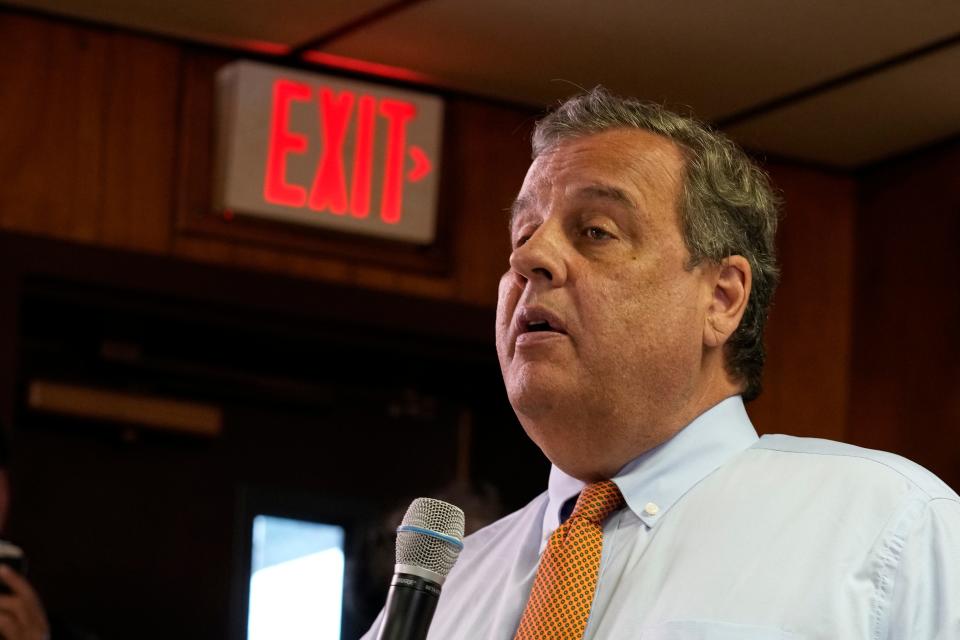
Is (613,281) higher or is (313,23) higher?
(313,23)

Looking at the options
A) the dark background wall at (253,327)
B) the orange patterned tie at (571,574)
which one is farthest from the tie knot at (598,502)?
the dark background wall at (253,327)

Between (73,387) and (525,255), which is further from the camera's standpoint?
(73,387)

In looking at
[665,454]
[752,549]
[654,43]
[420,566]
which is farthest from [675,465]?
[654,43]

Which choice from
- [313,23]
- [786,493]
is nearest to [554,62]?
[313,23]

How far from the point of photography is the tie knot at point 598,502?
6.13 feet

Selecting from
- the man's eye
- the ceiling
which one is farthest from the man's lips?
the ceiling

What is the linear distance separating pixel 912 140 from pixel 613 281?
2.29 metres

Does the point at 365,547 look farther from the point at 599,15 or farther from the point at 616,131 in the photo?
the point at 616,131

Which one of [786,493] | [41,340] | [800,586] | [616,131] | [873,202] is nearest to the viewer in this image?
[800,586]

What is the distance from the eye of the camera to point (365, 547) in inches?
154

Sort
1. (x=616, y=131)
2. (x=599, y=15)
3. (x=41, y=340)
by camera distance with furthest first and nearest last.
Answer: (x=41, y=340) → (x=599, y=15) → (x=616, y=131)

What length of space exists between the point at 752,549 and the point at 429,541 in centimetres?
36

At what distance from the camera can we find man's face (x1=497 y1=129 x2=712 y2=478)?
74.2 inches

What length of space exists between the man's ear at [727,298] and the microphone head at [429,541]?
0.51 metres
